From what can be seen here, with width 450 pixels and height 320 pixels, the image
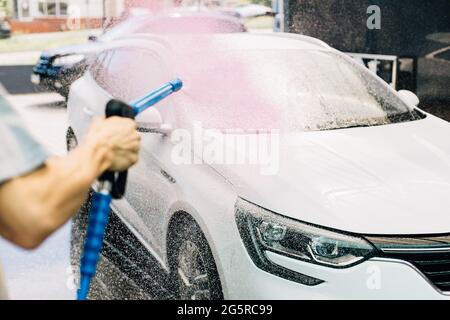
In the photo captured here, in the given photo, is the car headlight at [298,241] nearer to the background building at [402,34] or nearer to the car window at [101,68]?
the car window at [101,68]

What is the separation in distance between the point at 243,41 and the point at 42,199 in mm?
3080

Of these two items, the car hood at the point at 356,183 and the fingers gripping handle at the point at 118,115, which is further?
the car hood at the point at 356,183

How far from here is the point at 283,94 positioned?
387 centimetres

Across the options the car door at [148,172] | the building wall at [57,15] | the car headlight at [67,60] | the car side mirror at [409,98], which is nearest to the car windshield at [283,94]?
the car side mirror at [409,98]

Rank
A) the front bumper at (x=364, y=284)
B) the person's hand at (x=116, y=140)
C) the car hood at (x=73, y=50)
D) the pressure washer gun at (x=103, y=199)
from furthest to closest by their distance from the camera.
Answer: the car hood at (x=73, y=50) < the front bumper at (x=364, y=284) < the pressure washer gun at (x=103, y=199) < the person's hand at (x=116, y=140)

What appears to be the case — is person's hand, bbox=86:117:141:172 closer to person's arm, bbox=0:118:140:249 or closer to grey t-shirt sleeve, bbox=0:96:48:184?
person's arm, bbox=0:118:140:249

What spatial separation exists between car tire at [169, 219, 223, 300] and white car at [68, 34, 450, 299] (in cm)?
1

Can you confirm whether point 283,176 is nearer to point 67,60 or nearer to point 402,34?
point 402,34

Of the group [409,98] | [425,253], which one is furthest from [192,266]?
[409,98]

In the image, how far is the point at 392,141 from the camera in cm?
349

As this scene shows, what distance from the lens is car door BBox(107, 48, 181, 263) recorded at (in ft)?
11.7

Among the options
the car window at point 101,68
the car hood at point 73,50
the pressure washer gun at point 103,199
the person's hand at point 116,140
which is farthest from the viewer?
the car hood at point 73,50

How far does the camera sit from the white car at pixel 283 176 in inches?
105

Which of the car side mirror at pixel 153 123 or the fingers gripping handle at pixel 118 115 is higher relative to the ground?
the fingers gripping handle at pixel 118 115
